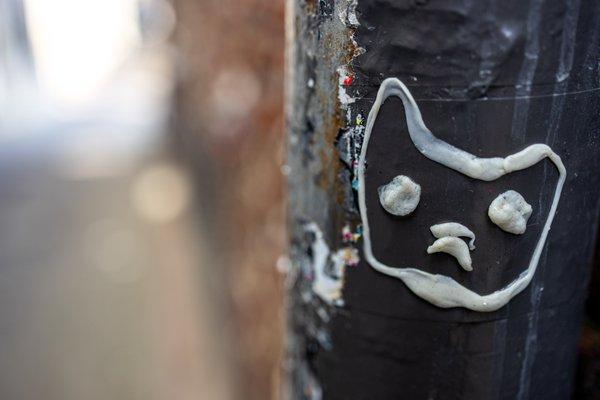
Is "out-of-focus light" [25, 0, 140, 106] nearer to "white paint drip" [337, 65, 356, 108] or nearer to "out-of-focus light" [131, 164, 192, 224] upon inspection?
"out-of-focus light" [131, 164, 192, 224]

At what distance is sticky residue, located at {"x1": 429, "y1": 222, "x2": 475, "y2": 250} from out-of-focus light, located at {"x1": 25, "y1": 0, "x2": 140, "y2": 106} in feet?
28.5

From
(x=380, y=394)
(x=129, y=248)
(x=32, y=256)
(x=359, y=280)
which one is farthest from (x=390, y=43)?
(x=32, y=256)

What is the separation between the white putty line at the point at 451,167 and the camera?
2.63 ft

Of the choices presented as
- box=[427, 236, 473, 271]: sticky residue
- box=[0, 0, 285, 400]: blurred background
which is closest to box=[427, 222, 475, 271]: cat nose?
box=[427, 236, 473, 271]: sticky residue

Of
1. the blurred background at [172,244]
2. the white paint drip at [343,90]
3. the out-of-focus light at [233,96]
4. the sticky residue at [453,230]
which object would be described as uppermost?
the white paint drip at [343,90]

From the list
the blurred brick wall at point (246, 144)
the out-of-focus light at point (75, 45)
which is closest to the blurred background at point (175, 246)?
the blurred brick wall at point (246, 144)

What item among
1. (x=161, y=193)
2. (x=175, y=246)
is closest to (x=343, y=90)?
(x=175, y=246)

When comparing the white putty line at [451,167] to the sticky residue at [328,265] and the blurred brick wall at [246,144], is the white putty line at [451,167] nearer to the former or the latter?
the sticky residue at [328,265]

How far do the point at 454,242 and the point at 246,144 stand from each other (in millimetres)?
2451

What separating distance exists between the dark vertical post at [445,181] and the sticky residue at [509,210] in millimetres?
11

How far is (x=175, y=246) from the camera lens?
491 centimetres

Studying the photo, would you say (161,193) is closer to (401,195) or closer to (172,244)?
(172,244)

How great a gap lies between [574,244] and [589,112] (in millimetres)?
205

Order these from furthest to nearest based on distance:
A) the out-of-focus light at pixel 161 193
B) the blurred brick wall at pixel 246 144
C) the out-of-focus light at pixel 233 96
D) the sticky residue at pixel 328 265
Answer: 1. the out-of-focus light at pixel 161 193
2. the out-of-focus light at pixel 233 96
3. the blurred brick wall at pixel 246 144
4. the sticky residue at pixel 328 265
